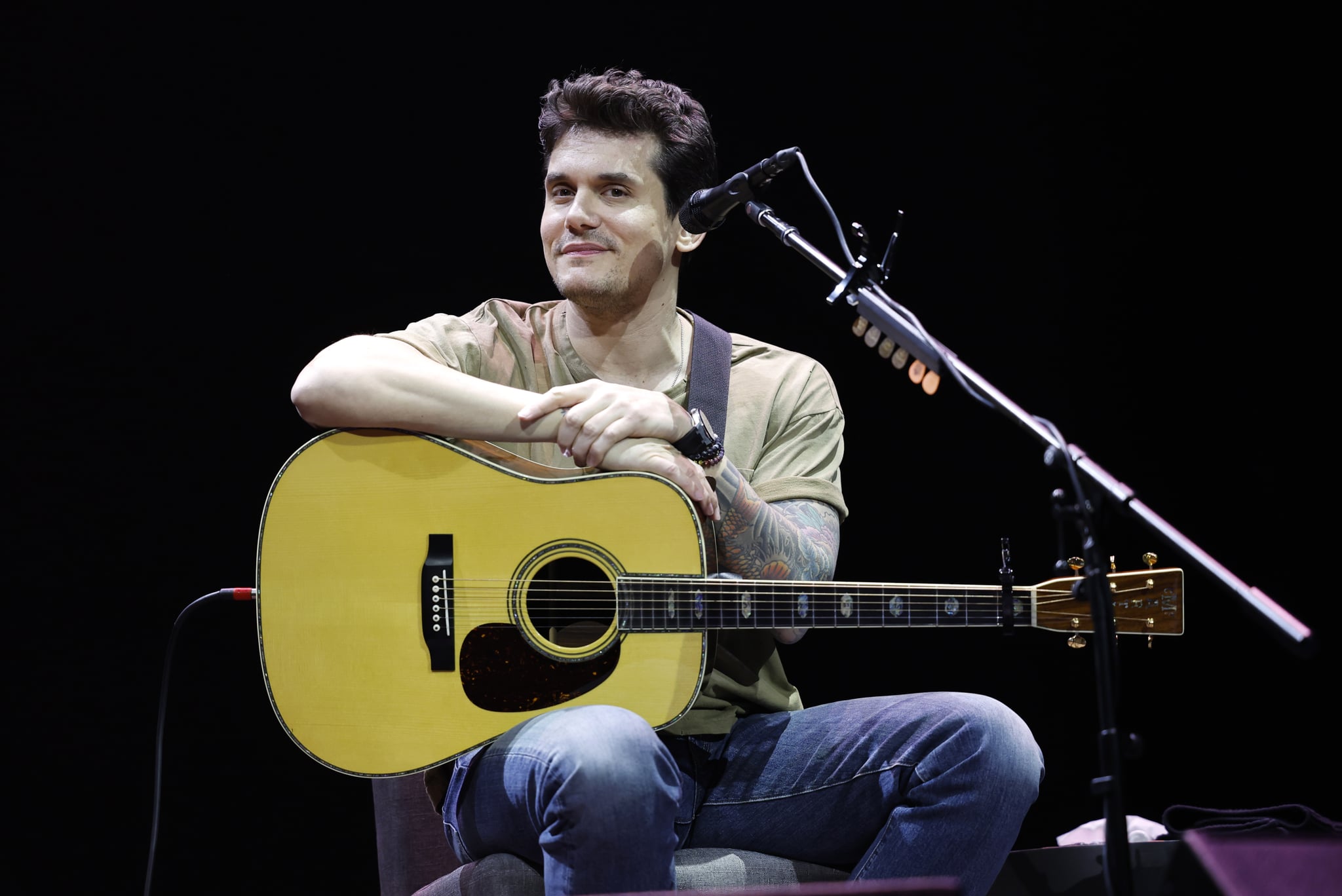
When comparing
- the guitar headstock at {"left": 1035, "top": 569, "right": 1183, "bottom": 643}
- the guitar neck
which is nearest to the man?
the guitar neck

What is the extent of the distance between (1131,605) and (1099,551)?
706 mm

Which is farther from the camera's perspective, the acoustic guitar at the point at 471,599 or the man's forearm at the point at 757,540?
the man's forearm at the point at 757,540

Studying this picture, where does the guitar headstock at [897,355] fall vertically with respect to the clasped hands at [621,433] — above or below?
above

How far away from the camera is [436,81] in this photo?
120 inches

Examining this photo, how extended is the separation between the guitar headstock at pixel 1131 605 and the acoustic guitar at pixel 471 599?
4 centimetres

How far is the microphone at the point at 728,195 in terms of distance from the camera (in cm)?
180

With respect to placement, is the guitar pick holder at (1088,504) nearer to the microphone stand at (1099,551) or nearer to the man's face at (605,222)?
the microphone stand at (1099,551)

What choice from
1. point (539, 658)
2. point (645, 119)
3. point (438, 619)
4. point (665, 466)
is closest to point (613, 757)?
point (539, 658)

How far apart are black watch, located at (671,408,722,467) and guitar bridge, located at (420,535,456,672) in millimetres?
476

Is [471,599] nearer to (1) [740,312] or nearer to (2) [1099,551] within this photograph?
(2) [1099,551]

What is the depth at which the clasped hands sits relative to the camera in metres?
1.97

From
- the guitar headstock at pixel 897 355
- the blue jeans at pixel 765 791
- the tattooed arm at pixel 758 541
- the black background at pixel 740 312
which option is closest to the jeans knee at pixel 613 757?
the blue jeans at pixel 765 791

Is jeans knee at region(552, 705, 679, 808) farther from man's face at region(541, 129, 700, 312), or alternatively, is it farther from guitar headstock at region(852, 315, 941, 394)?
man's face at region(541, 129, 700, 312)

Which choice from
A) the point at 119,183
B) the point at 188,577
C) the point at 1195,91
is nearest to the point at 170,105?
the point at 119,183
